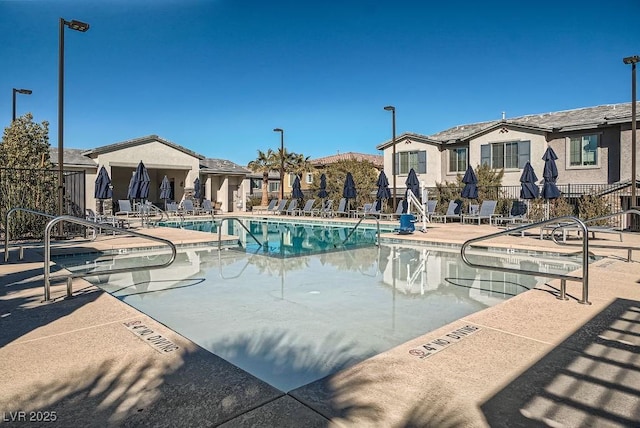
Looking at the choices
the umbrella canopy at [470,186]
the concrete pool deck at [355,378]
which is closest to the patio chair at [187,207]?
the umbrella canopy at [470,186]

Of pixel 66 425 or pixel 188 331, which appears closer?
pixel 66 425

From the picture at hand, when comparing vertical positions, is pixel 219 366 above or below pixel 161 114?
below

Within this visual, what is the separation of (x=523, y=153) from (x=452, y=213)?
310 inches

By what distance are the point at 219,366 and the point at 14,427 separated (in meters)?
1.33

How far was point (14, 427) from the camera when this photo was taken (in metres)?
2.45

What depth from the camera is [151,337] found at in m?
3.99

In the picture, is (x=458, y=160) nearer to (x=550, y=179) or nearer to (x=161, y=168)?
(x=550, y=179)

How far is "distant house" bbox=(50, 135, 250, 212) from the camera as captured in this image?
80.0ft

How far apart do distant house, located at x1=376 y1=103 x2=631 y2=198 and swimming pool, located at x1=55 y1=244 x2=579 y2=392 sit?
49.7ft

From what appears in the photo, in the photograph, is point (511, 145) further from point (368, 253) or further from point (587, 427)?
point (587, 427)

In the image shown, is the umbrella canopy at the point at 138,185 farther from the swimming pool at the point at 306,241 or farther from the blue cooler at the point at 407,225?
the blue cooler at the point at 407,225

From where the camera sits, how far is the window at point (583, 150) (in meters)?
21.4

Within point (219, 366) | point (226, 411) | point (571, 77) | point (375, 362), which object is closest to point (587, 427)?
point (375, 362)

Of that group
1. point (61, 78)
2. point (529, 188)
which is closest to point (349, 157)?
point (529, 188)
